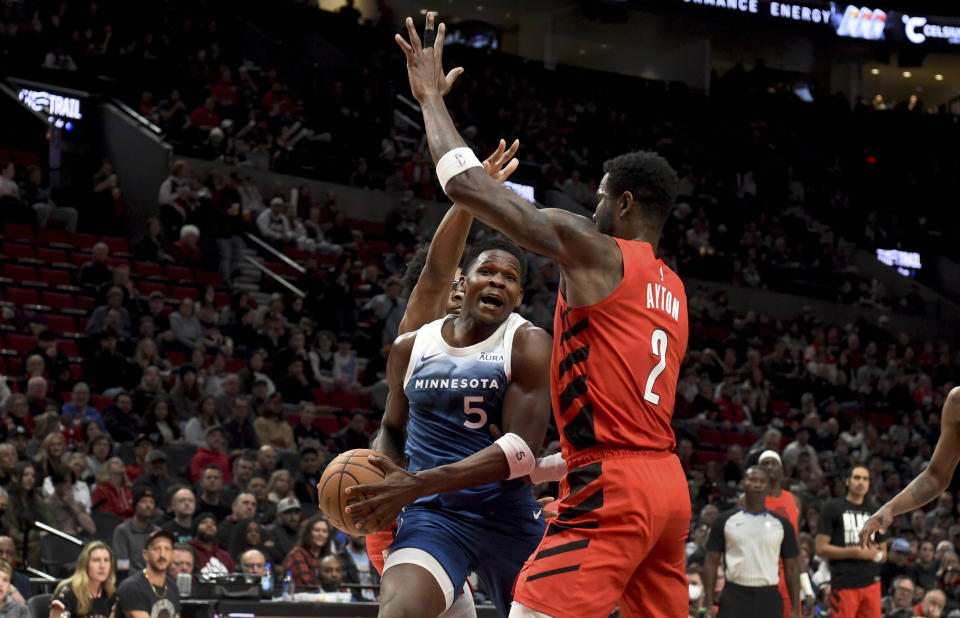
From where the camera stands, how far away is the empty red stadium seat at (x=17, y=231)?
613 inches

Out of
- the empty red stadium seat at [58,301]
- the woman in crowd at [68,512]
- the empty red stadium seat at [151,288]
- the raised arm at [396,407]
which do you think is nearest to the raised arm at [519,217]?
the raised arm at [396,407]

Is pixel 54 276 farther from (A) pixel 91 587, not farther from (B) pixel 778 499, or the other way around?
(B) pixel 778 499

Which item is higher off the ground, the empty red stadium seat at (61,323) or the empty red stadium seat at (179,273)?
the empty red stadium seat at (179,273)

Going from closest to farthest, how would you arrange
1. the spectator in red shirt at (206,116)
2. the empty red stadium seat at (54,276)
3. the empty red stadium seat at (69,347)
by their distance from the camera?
1. the empty red stadium seat at (69,347)
2. the empty red stadium seat at (54,276)
3. the spectator in red shirt at (206,116)

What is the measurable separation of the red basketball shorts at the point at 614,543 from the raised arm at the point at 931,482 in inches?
67.1

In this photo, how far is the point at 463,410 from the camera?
4.96 metres

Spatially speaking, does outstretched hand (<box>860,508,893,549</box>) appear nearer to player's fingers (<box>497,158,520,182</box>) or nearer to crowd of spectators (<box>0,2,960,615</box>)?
player's fingers (<box>497,158,520,182</box>)

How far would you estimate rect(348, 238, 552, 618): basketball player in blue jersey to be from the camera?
4.76 metres

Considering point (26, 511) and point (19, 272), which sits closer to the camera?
point (26, 511)

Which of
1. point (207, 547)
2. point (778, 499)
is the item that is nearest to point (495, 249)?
point (778, 499)

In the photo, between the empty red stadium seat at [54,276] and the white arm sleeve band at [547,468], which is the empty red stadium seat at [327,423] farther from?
the white arm sleeve band at [547,468]

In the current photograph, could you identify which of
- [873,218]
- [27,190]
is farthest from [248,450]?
[873,218]

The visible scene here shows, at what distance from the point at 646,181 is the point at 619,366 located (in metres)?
0.67

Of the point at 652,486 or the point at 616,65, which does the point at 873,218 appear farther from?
the point at 652,486
